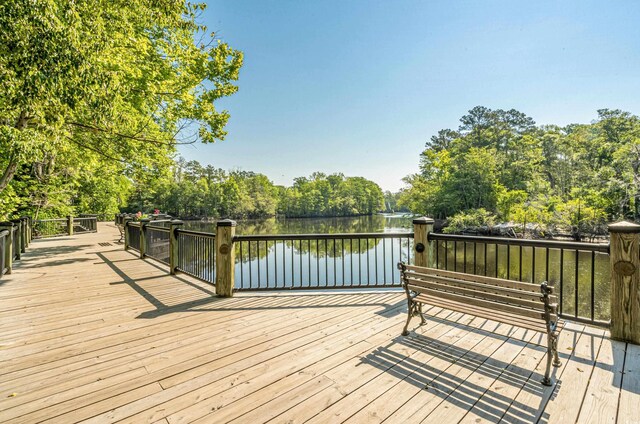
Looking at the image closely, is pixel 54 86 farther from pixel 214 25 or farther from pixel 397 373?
pixel 214 25

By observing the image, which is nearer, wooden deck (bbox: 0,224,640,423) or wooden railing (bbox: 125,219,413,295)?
wooden deck (bbox: 0,224,640,423)

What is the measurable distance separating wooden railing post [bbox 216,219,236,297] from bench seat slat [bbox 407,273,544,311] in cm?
272

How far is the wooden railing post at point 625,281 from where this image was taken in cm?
262

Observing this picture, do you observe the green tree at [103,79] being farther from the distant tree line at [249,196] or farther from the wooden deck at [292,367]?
the distant tree line at [249,196]

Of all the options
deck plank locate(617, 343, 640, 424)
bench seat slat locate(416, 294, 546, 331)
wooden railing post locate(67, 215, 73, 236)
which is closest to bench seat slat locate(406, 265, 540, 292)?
bench seat slat locate(416, 294, 546, 331)

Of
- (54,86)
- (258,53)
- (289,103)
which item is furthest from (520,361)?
(289,103)

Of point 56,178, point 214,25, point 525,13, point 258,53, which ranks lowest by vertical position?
point 56,178

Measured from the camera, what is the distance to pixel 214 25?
28.2 ft

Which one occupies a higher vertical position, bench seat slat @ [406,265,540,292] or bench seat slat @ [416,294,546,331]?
bench seat slat @ [406,265,540,292]

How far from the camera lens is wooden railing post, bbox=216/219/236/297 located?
434 centimetres

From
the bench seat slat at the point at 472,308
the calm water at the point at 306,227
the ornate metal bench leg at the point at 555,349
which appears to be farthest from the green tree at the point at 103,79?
the calm water at the point at 306,227

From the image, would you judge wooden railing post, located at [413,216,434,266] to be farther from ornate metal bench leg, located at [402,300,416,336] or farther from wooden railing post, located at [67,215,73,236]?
wooden railing post, located at [67,215,73,236]

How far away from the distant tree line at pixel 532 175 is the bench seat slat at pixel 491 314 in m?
25.9

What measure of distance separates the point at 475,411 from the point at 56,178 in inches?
552
